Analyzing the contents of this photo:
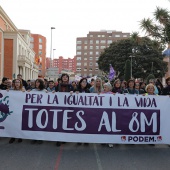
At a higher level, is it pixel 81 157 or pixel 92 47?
pixel 92 47

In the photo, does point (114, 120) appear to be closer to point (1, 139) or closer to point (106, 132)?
point (106, 132)

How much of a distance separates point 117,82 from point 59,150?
2899 millimetres

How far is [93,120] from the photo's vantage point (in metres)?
6.13

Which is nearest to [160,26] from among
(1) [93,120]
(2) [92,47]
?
(1) [93,120]

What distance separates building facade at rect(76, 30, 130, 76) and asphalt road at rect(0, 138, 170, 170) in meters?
121

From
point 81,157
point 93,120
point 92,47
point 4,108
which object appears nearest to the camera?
point 81,157

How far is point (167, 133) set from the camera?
20.0 ft

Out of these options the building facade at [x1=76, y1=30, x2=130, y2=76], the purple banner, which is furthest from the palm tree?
the building facade at [x1=76, y1=30, x2=130, y2=76]

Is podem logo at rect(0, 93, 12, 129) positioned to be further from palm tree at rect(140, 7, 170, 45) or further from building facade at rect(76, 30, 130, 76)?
building facade at rect(76, 30, 130, 76)

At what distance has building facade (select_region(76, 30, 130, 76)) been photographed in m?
128

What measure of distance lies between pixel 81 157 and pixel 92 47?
124 m

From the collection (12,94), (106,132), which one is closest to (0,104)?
(12,94)

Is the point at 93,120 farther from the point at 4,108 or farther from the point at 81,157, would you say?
the point at 4,108

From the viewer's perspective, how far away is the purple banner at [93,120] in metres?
6.06
